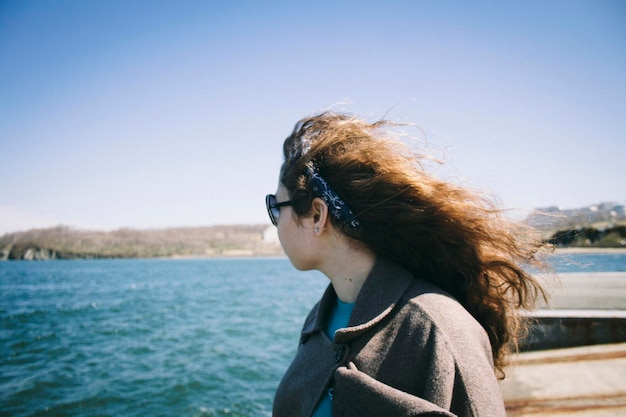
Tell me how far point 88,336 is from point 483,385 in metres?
22.1

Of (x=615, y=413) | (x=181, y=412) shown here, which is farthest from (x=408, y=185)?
(x=181, y=412)

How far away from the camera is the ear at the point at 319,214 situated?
1732mm

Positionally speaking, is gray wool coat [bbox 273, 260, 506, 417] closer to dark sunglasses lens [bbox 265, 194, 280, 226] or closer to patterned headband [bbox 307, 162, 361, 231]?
patterned headband [bbox 307, 162, 361, 231]

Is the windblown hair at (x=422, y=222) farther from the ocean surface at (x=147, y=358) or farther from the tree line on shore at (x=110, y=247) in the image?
the tree line on shore at (x=110, y=247)

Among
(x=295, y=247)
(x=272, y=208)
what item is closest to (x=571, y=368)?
(x=295, y=247)

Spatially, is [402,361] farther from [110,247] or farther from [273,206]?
[110,247]

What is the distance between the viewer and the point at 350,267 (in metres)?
1.76

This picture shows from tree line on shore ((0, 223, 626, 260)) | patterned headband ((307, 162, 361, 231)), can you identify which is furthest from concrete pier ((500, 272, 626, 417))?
tree line on shore ((0, 223, 626, 260))

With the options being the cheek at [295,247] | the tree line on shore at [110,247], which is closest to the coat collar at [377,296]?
the cheek at [295,247]

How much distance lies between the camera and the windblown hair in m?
1.58

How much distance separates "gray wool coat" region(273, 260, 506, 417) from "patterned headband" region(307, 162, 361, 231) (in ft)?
0.85

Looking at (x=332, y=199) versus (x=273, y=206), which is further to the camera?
(x=273, y=206)

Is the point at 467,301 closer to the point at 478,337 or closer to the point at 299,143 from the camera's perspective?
the point at 478,337

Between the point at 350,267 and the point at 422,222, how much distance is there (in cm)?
44
